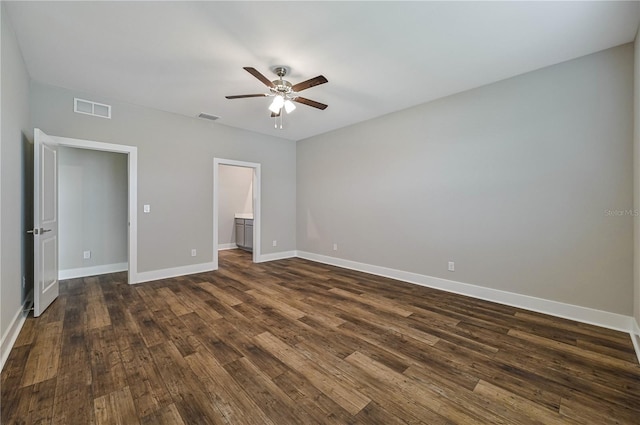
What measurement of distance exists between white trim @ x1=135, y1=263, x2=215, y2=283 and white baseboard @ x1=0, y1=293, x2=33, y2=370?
4.22ft

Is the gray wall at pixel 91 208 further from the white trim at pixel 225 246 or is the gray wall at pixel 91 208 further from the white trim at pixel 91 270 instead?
the white trim at pixel 225 246

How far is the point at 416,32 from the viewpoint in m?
2.44

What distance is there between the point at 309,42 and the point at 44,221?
3.64 m

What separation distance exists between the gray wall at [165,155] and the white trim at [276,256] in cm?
118

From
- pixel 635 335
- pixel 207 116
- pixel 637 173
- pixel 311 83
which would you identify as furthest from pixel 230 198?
pixel 635 335

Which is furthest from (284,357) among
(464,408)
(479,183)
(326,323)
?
(479,183)

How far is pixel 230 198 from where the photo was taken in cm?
759

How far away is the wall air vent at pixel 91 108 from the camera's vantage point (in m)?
3.71

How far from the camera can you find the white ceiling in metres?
2.18

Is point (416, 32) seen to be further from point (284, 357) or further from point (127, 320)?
point (127, 320)

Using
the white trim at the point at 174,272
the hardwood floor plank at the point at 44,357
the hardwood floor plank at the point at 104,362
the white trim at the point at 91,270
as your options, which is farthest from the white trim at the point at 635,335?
the white trim at the point at 91,270

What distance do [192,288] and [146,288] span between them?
0.69 m

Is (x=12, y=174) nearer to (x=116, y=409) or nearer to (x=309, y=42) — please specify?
(x=116, y=409)

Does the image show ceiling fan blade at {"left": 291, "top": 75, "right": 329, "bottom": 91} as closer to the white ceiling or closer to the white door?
the white ceiling
